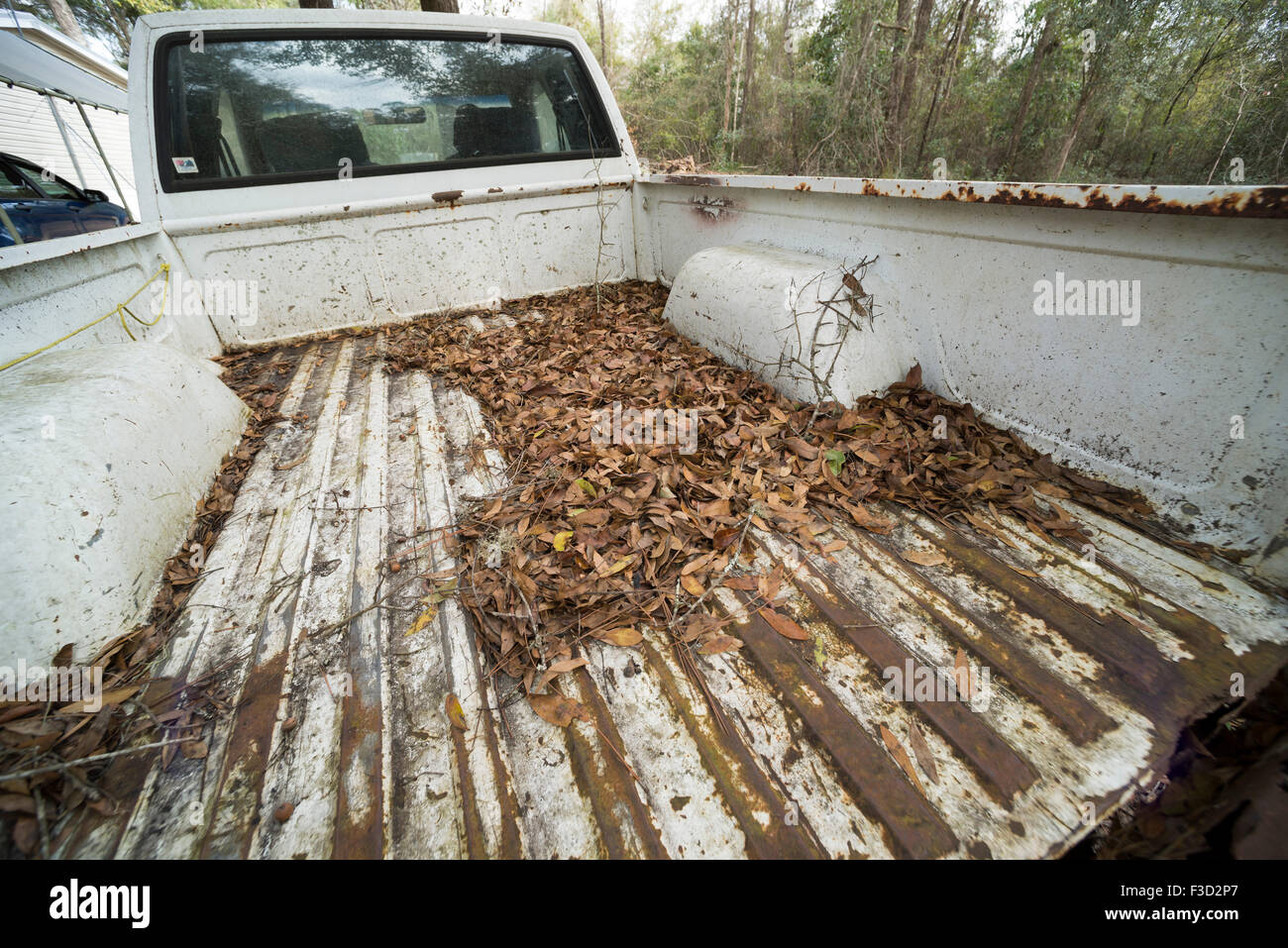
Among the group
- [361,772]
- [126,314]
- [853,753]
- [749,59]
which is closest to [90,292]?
[126,314]

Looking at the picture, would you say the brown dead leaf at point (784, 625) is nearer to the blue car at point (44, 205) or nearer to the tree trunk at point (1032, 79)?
the blue car at point (44, 205)

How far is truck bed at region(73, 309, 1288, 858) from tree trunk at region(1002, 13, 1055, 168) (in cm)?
987

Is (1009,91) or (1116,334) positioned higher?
(1009,91)

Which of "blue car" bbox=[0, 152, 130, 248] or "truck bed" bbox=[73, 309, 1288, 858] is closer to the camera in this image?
"truck bed" bbox=[73, 309, 1288, 858]

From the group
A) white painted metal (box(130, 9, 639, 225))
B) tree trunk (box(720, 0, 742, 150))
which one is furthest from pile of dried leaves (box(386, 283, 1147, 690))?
tree trunk (box(720, 0, 742, 150))

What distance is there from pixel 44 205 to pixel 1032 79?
14.0m

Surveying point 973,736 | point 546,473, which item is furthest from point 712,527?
point 973,736

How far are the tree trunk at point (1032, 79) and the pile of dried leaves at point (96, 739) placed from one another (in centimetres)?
1184

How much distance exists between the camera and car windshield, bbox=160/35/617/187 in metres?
2.98

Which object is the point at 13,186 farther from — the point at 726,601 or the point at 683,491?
the point at 726,601

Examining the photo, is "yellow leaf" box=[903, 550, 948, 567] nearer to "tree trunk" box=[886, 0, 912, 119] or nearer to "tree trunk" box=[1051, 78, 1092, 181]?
"tree trunk" box=[886, 0, 912, 119]

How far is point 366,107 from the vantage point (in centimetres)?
333

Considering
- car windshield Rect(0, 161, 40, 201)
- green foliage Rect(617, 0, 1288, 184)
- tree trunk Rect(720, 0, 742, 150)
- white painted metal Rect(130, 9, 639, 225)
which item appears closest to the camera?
white painted metal Rect(130, 9, 639, 225)

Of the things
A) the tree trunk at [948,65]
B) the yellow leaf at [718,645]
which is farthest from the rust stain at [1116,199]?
the tree trunk at [948,65]
